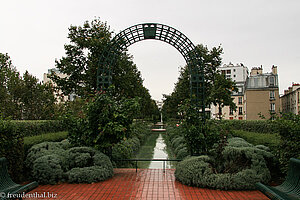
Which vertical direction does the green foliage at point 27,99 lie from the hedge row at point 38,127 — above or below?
above

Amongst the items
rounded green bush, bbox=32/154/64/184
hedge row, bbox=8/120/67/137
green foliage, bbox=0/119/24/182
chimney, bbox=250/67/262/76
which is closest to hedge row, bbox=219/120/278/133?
rounded green bush, bbox=32/154/64/184

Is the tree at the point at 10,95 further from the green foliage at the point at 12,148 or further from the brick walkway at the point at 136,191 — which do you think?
the brick walkway at the point at 136,191

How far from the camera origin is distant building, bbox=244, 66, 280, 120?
41.1 meters

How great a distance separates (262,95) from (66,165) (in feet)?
135

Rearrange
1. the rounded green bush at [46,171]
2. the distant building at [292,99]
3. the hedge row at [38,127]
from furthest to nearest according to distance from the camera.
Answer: the distant building at [292,99]
the hedge row at [38,127]
the rounded green bush at [46,171]

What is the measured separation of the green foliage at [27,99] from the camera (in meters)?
16.6

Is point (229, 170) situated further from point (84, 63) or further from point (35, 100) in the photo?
point (35, 100)

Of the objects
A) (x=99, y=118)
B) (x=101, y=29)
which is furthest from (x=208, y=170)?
(x=101, y=29)

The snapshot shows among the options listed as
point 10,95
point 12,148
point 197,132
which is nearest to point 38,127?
point 12,148

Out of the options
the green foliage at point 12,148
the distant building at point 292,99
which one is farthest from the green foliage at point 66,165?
the distant building at point 292,99

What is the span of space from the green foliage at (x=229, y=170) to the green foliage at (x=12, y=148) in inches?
170

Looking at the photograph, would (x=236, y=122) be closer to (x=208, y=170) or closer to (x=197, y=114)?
(x=197, y=114)

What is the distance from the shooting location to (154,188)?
620 cm

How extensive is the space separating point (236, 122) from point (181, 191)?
12.4 m
